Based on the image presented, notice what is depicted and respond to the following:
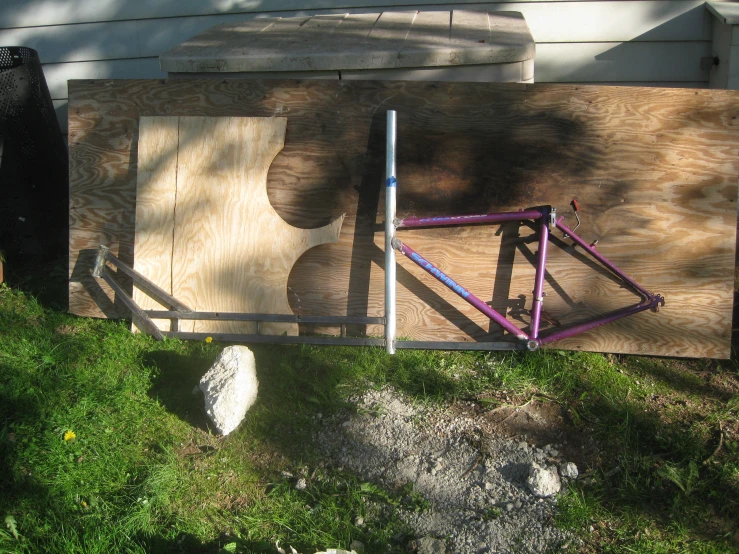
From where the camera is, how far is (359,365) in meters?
3.34

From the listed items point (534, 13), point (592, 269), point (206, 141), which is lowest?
point (592, 269)

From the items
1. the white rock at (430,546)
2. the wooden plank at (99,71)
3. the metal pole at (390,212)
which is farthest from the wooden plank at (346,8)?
the white rock at (430,546)

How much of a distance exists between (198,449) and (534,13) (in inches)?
134

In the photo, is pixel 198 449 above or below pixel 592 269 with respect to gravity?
below

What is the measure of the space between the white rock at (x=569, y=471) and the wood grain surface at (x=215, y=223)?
4.97 ft

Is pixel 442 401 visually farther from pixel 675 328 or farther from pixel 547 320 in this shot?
pixel 675 328

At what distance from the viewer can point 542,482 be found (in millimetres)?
2572

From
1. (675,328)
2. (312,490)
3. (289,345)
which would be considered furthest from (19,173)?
(675,328)

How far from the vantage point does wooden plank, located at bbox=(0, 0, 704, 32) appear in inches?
172

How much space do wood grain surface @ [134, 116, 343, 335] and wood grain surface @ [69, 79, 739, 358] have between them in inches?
3.6

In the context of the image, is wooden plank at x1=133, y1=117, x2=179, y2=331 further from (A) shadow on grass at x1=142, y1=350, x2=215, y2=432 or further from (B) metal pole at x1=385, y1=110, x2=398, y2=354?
(B) metal pole at x1=385, y1=110, x2=398, y2=354

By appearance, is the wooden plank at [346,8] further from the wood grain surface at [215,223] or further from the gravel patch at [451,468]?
the gravel patch at [451,468]

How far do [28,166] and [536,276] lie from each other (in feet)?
10.4

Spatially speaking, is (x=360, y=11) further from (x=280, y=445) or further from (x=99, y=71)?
(x=280, y=445)
